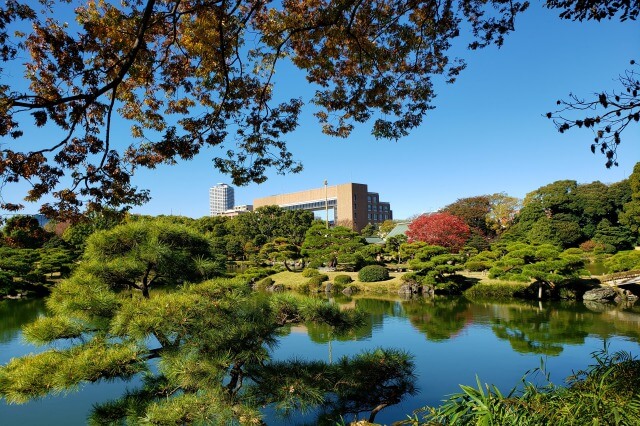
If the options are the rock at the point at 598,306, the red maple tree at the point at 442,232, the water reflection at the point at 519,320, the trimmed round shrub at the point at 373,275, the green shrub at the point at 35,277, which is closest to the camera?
the water reflection at the point at 519,320

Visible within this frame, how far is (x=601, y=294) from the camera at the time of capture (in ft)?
40.4

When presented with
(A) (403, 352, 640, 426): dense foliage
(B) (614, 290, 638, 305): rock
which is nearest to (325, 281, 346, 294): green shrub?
(B) (614, 290, 638, 305): rock

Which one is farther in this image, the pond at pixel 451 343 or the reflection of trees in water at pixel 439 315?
the reflection of trees in water at pixel 439 315

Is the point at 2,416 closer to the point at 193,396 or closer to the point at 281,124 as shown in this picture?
the point at 193,396

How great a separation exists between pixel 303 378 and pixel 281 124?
2370 mm

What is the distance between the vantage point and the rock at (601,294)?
483 inches

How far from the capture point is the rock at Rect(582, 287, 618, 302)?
1227cm

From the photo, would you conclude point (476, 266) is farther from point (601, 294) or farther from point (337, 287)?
point (337, 287)

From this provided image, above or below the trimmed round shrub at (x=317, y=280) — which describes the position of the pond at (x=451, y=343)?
below

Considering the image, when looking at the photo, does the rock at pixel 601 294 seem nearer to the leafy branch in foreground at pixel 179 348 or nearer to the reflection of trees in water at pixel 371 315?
the reflection of trees in water at pixel 371 315

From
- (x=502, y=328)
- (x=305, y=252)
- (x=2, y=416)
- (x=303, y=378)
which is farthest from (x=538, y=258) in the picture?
(x=2, y=416)

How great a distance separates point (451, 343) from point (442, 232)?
12.6 m

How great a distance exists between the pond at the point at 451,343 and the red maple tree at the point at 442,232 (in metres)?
7.53

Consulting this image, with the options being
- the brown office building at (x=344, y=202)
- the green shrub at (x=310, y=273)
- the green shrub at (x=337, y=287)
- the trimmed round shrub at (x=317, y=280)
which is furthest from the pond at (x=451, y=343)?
the brown office building at (x=344, y=202)
